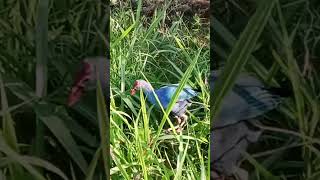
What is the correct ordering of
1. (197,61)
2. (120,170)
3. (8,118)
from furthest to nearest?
(197,61) → (120,170) → (8,118)

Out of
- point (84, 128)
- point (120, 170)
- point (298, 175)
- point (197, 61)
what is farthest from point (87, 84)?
point (298, 175)

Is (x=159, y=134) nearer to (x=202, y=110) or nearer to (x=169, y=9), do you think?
(x=202, y=110)

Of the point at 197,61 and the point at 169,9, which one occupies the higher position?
the point at 169,9

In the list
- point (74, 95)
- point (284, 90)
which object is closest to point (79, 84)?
point (74, 95)

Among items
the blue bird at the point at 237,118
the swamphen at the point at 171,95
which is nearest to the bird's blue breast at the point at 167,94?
the swamphen at the point at 171,95

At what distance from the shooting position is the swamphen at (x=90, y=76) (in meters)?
1.03

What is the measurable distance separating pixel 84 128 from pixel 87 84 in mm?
99

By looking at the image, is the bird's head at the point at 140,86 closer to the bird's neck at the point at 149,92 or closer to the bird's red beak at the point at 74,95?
the bird's neck at the point at 149,92

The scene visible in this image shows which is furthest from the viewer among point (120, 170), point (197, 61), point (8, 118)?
point (197, 61)

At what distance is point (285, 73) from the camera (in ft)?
3.42

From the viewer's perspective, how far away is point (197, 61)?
1.33m

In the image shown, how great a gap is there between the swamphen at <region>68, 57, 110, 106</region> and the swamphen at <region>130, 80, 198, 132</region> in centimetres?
25

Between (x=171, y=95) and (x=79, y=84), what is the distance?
30 cm

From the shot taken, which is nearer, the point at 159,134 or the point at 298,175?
the point at 298,175
